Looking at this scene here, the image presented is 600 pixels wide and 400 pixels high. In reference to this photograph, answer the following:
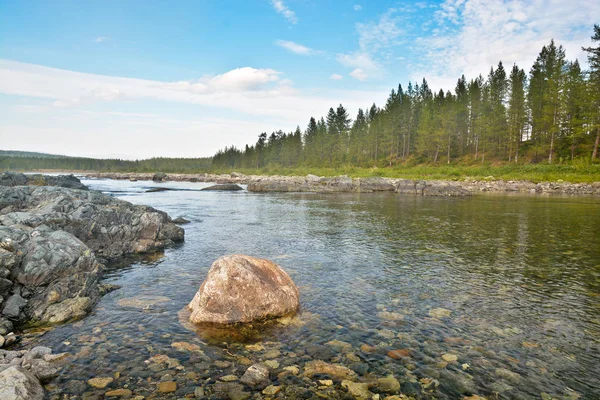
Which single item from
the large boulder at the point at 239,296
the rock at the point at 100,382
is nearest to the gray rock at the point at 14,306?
the rock at the point at 100,382

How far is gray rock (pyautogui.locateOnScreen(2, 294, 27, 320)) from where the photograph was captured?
24.8ft

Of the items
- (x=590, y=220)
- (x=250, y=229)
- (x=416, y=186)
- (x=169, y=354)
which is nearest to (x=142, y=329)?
(x=169, y=354)

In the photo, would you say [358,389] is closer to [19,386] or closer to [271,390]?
[271,390]

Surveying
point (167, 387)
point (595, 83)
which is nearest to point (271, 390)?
point (167, 387)

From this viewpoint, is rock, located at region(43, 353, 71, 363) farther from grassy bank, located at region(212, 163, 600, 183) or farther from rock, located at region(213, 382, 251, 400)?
grassy bank, located at region(212, 163, 600, 183)

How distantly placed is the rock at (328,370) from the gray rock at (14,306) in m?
6.63

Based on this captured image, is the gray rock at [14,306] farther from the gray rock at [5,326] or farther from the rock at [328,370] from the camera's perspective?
the rock at [328,370]

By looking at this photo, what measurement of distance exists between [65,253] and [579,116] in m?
85.2

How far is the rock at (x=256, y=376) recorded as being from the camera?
5.60 metres

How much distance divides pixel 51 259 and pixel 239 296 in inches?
202

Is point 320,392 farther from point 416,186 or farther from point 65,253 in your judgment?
point 416,186

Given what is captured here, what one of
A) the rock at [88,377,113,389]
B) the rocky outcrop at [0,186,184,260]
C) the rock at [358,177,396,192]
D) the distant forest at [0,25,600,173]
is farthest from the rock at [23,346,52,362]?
the distant forest at [0,25,600,173]

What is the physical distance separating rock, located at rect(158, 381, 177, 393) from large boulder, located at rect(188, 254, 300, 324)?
2231 millimetres

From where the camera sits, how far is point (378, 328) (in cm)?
765
